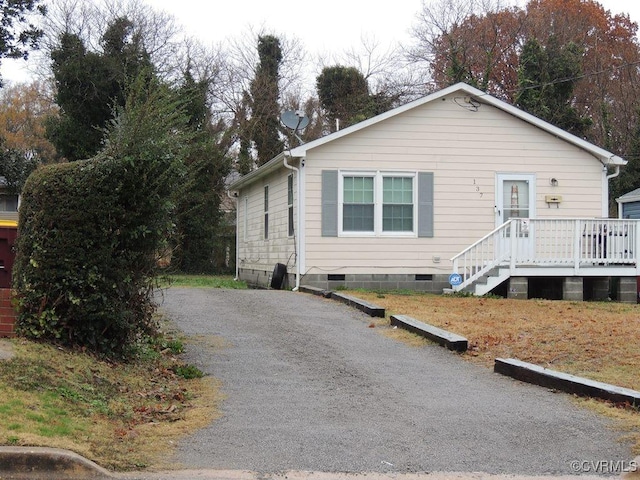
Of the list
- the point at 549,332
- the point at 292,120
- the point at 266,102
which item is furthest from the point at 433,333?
the point at 266,102

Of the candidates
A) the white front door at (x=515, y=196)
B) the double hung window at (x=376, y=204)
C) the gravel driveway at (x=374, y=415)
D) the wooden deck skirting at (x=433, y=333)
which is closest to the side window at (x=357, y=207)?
the double hung window at (x=376, y=204)

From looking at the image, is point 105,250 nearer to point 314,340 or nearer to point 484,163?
point 314,340

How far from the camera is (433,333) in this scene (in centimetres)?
1008

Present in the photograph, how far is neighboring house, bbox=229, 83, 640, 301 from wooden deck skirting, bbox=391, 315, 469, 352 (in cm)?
535

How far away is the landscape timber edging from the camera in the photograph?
681cm

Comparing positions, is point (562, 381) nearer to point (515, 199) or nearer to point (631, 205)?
point (515, 199)

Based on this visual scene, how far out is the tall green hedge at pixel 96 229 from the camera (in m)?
7.23

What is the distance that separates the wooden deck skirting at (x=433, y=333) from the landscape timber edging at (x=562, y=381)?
3.14 feet

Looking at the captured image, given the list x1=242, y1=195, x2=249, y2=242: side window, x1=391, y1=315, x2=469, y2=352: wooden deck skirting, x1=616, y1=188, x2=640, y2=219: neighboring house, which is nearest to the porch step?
x1=391, y1=315, x2=469, y2=352: wooden deck skirting

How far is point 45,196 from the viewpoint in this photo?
7.33 m

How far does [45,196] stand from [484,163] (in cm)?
1240

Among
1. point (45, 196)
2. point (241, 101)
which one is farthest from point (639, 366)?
point (241, 101)

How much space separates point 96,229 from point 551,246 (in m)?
12.1

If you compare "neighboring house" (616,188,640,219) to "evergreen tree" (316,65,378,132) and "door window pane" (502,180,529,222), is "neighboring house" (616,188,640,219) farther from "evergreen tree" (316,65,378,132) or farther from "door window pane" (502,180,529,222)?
"evergreen tree" (316,65,378,132)
